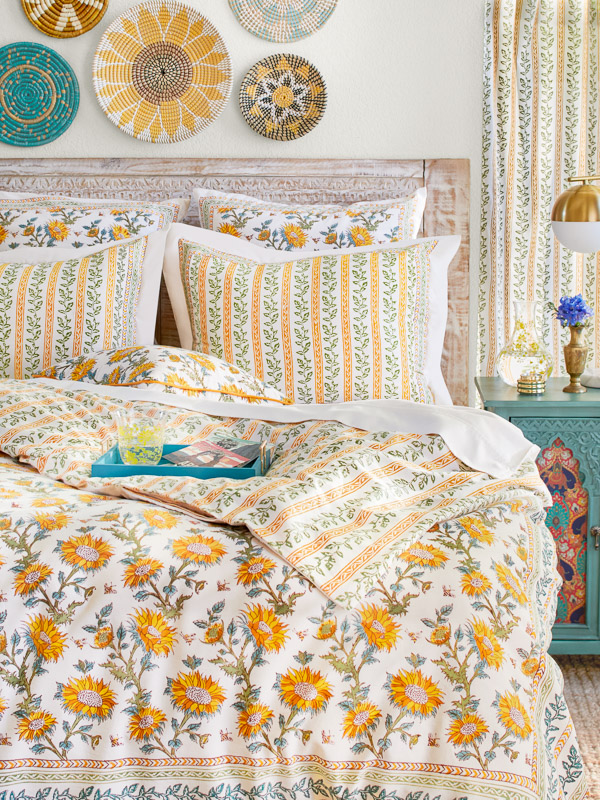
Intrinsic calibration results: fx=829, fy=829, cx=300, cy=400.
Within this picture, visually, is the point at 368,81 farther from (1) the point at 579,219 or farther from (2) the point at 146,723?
Answer: (2) the point at 146,723

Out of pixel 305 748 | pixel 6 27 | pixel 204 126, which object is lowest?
pixel 305 748

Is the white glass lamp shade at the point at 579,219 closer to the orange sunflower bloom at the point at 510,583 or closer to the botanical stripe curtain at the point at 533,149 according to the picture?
the botanical stripe curtain at the point at 533,149

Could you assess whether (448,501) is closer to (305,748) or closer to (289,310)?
(305,748)

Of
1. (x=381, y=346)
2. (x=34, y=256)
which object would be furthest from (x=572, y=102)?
(x=34, y=256)

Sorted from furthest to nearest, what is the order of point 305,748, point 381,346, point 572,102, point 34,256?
point 572,102, point 34,256, point 381,346, point 305,748

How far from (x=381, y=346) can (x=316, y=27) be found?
1.22 meters

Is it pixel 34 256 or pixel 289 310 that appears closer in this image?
pixel 289 310

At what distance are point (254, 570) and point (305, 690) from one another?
0.57 feet

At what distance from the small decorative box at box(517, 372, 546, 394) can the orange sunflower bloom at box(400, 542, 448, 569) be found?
1.16 metres

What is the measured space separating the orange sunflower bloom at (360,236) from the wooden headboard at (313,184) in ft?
1.02

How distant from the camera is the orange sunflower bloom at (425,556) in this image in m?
1.19

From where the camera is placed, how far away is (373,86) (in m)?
2.83

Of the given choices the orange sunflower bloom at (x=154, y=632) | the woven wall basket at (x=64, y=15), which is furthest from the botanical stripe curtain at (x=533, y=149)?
the orange sunflower bloom at (x=154, y=632)

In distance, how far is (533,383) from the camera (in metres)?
2.28
